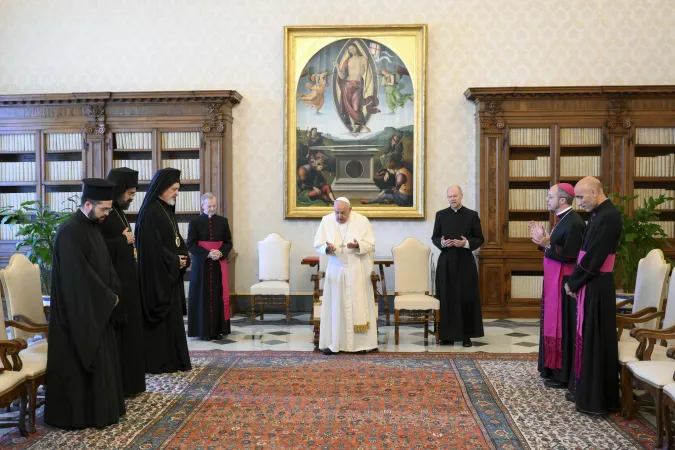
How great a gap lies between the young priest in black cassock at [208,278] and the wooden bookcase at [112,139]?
4.91 ft

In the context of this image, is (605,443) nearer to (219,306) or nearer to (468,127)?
(219,306)

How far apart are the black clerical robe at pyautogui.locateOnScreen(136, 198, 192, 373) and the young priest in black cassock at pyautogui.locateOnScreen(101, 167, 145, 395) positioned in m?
0.53

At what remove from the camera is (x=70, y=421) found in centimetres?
466

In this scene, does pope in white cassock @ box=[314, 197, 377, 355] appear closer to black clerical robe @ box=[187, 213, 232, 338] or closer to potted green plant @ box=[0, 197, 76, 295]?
black clerical robe @ box=[187, 213, 232, 338]

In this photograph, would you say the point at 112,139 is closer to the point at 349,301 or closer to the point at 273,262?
the point at 273,262

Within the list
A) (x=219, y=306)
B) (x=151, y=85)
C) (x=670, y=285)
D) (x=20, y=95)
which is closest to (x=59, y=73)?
(x=20, y=95)

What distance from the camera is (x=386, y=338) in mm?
8234

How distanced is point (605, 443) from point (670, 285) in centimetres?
161

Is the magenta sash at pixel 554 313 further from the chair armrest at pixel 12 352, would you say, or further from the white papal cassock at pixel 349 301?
the chair armrest at pixel 12 352

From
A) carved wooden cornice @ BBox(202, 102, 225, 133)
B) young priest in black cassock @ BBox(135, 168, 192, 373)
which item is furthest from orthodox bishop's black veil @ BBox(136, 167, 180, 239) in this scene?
carved wooden cornice @ BBox(202, 102, 225, 133)

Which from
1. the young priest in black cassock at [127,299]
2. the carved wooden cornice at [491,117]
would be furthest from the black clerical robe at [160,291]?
the carved wooden cornice at [491,117]

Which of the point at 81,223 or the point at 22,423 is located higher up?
the point at 81,223

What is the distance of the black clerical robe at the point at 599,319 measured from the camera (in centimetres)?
496

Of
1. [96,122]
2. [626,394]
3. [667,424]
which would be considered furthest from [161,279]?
[96,122]
